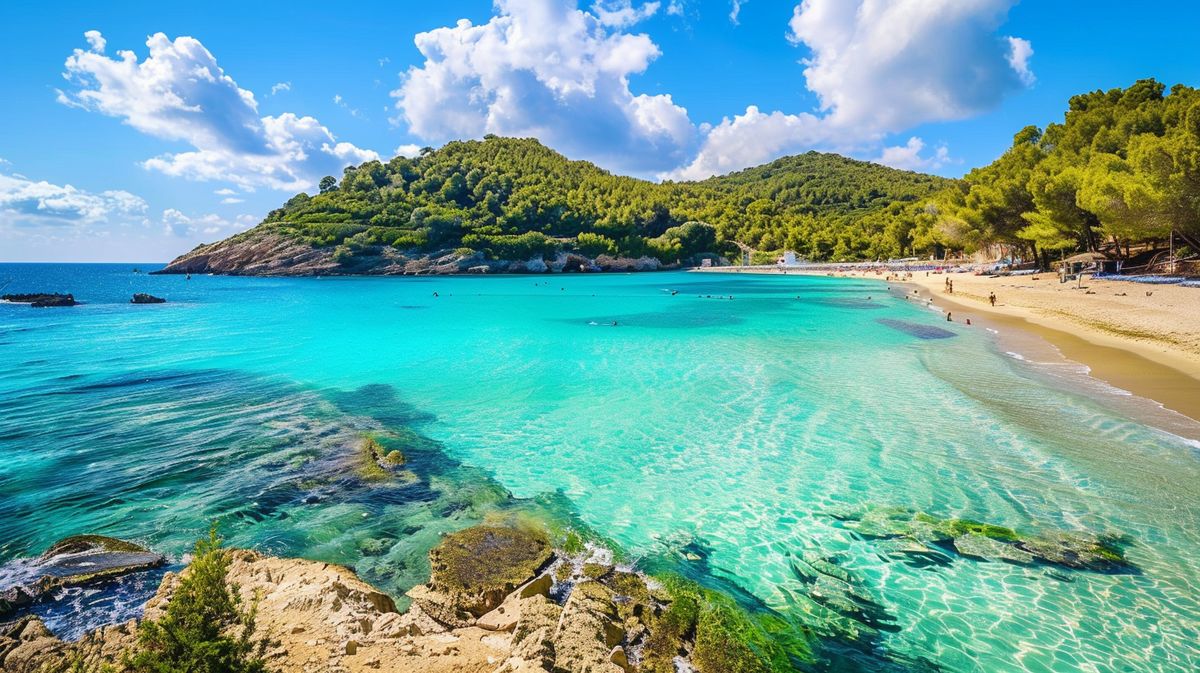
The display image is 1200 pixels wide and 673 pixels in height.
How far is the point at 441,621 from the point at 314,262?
401 feet

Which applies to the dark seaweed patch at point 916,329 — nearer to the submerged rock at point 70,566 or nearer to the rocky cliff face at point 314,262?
the submerged rock at point 70,566

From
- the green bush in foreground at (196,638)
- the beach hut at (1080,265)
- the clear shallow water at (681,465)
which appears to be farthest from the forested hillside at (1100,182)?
the green bush in foreground at (196,638)

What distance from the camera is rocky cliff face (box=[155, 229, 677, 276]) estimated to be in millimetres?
110812

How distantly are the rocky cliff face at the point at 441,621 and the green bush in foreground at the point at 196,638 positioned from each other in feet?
1.59

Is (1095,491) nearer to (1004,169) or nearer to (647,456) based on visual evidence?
(647,456)

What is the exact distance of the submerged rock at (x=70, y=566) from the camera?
6.01 metres

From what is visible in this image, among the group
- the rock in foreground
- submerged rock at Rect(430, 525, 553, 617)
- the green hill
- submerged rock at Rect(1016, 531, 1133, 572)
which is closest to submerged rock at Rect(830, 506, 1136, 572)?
submerged rock at Rect(1016, 531, 1133, 572)

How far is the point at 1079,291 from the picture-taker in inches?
1378

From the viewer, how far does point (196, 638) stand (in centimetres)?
375

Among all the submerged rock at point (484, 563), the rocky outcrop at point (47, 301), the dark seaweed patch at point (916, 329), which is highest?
the rocky outcrop at point (47, 301)

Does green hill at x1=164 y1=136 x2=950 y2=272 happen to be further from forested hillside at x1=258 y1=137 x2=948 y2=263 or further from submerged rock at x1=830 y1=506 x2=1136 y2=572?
submerged rock at x1=830 y1=506 x2=1136 y2=572

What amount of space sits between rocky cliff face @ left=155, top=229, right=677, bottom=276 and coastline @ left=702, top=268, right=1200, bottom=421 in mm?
96584

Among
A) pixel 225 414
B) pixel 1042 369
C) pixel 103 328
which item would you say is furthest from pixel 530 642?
pixel 103 328

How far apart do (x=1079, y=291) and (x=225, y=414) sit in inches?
1893
